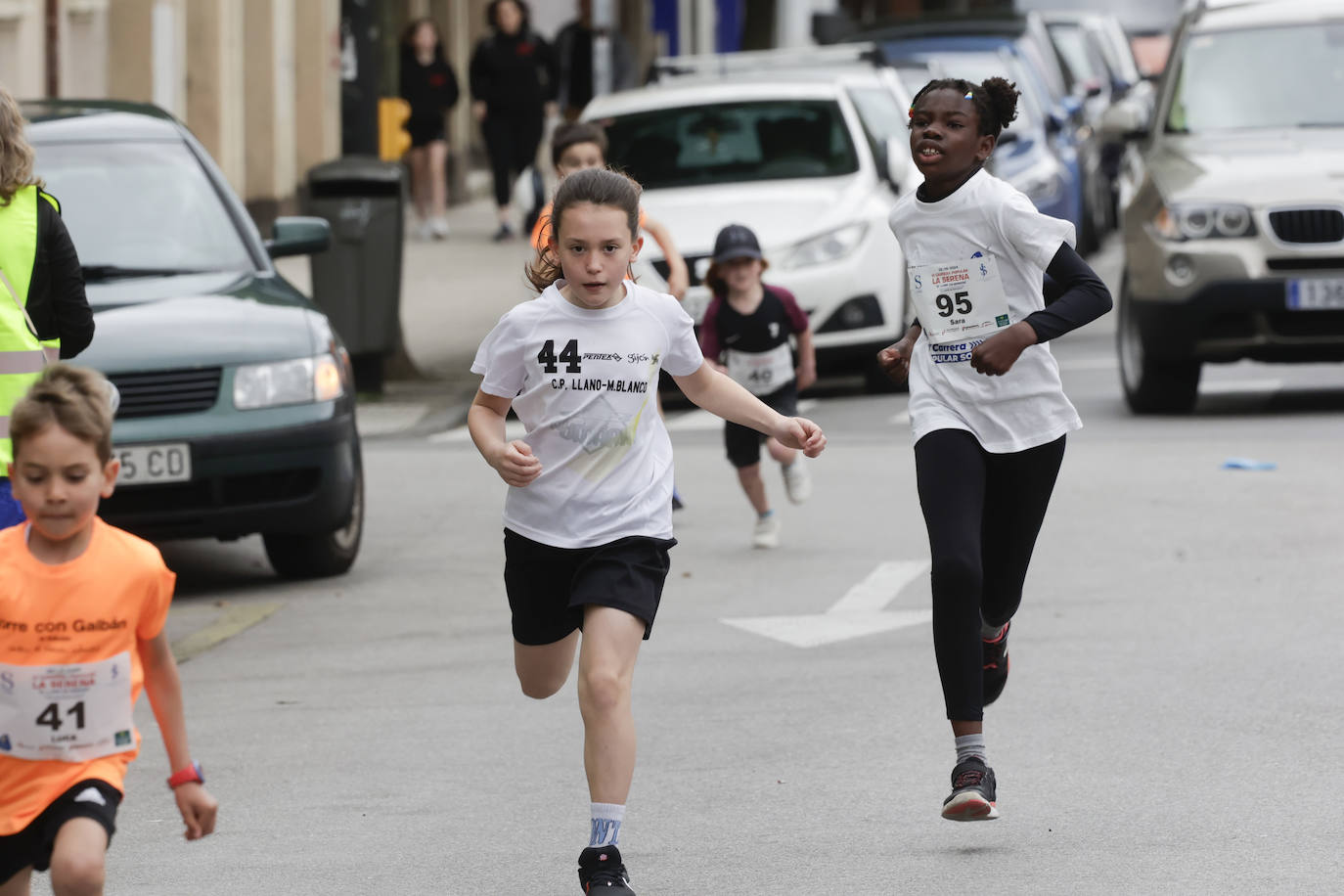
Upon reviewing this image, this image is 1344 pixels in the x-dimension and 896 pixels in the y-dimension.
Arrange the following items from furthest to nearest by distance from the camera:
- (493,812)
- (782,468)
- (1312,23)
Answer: (1312,23)
(782,468)
(493,812)

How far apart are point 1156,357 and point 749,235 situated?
3.89m

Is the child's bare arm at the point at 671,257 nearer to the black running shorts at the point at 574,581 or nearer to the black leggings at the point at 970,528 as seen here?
the black leggings at the point at 970,528

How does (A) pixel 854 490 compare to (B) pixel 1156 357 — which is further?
(B) pixel 1156 357

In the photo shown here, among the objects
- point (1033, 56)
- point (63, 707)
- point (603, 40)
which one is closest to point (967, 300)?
point (63, 707)

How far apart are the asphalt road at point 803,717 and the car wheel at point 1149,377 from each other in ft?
6.46

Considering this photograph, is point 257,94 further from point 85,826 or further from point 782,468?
point 85,826

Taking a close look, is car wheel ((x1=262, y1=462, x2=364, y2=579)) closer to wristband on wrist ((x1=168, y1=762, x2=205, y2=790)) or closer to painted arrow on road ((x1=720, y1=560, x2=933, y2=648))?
painted arrow on road ((x1=720, y1=560, x2=933, y2=648))

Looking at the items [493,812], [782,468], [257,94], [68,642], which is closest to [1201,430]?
[782,468]

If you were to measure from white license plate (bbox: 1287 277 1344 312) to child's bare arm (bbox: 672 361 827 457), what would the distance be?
7.87 metres

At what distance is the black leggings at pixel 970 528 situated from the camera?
588 centimetres

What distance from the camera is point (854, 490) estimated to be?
1196 cm

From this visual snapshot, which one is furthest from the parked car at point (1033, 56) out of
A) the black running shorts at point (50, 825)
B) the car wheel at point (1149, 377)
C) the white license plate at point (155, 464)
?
the black running shorts at point (50, 825)

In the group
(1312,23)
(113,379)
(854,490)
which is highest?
(1312,23)

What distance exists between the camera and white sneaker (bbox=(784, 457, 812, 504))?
10656 millimetres
